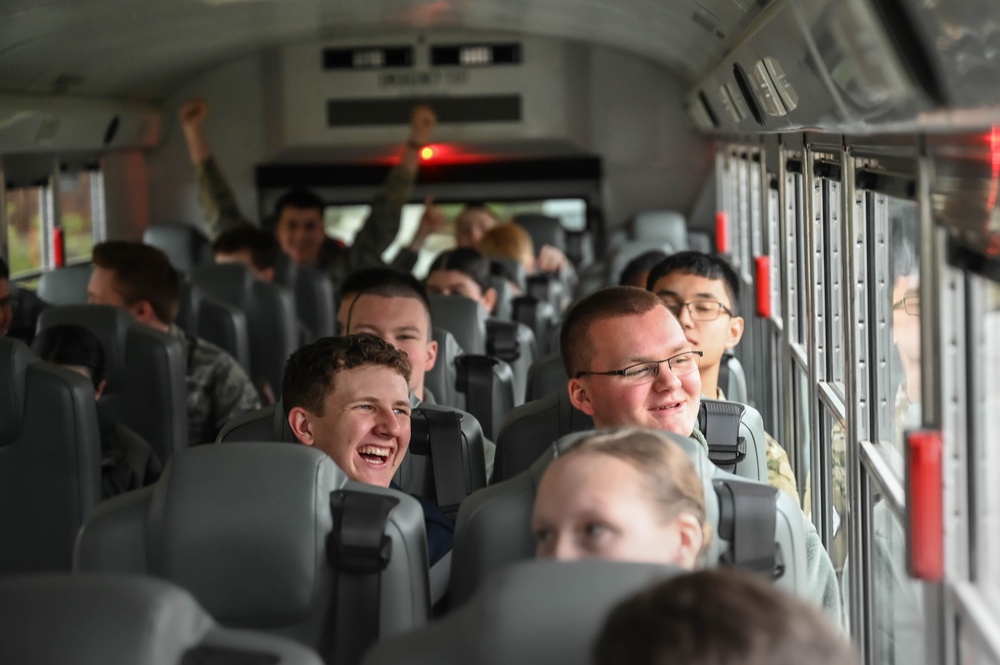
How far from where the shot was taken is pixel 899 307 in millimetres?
4098

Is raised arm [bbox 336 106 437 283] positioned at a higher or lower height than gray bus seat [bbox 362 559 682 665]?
higher

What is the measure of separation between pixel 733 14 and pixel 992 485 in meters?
3.66

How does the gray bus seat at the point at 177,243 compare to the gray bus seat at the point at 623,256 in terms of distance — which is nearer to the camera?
the gray bus seat at the point at 623,256

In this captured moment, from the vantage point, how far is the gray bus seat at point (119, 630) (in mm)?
2145

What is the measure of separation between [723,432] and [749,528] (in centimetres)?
121

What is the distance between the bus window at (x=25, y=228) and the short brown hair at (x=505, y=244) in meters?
3.28

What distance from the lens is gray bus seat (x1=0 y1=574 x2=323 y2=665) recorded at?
214 centimetres

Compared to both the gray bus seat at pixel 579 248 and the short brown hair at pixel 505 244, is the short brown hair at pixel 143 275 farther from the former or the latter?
the gray bus seat at pixel 579 248

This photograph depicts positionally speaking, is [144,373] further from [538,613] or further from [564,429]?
[538,613]

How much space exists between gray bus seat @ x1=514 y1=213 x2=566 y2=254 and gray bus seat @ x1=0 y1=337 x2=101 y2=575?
9434mm

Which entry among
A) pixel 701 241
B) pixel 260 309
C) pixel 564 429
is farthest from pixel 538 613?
pixel 701 241

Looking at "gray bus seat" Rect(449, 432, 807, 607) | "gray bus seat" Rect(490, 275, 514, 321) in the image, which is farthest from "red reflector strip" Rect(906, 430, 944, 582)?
"gray bus seat" Rect(490, 275, 514, 321)

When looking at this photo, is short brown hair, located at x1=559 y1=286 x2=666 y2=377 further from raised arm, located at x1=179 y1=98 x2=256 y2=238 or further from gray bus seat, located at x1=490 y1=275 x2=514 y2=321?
raised arm, located at x1=179 y1=98 x2=256 y2=238

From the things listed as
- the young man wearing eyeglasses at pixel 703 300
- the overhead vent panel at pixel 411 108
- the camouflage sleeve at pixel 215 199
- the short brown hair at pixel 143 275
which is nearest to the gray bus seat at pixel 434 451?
the young man wearing eyeglasses at pixel 703 300
